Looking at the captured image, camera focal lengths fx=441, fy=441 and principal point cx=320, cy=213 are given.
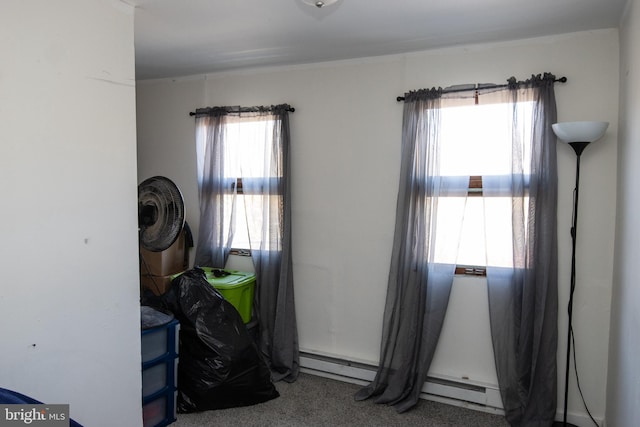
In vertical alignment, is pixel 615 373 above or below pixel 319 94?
below

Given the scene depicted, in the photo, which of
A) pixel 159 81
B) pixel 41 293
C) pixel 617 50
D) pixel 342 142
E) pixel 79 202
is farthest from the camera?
pixel 159 81

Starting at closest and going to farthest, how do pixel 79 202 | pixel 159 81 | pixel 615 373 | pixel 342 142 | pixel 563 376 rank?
pixel 79 202, pixel 615 373, pixel 563 376, pixel 342 142, pixel 159 81

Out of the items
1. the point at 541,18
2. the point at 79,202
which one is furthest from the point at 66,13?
the point at 541,18

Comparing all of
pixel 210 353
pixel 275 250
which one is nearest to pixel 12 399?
pixel 210 353

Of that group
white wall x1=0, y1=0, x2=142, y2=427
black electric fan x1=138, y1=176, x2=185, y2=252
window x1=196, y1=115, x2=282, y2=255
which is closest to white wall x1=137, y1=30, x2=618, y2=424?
window x1=196, y1=115, x2=282, y2=255

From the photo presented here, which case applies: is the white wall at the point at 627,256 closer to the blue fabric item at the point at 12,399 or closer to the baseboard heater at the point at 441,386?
the baseboard heater at the point at 441,386

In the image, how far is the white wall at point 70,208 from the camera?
1602 millimetres

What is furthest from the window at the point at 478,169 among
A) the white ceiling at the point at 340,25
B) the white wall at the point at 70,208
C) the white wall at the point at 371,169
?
the white wall at the point at 70,208

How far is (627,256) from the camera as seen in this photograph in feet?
6.59

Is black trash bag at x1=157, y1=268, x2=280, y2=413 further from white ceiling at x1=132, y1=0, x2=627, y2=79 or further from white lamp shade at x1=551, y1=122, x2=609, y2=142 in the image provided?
white lamp shade at x1=551, y1=122, x2=609, y2=142

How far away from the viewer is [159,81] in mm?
3701

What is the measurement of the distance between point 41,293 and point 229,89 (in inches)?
85.8

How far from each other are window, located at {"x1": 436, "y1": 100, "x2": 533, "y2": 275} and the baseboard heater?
71 cm

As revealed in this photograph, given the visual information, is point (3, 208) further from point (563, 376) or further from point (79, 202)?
point (563, 376)
